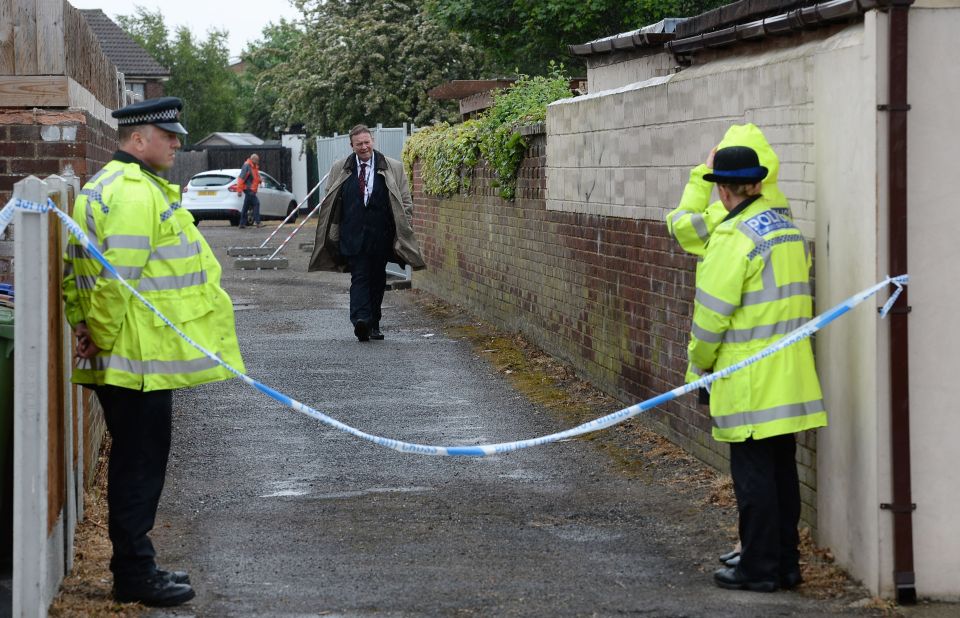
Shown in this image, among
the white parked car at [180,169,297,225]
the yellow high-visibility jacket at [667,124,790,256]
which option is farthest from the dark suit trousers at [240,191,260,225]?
the yellow high-visibility jacket at [667,124,790,256]

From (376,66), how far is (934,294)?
31928mm

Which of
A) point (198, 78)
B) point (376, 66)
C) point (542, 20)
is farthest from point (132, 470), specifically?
point (198, 78)

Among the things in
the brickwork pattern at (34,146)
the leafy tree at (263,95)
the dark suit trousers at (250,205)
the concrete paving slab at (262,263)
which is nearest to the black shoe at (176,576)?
the brickwork pattern at (34,146)

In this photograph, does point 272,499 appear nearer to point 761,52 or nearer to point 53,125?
point 53,125

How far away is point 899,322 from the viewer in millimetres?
5035

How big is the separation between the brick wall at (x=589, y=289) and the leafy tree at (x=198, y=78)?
2286 inches

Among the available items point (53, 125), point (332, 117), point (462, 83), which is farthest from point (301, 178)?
point (53, 125)

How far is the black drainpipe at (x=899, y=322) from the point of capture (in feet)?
16.3

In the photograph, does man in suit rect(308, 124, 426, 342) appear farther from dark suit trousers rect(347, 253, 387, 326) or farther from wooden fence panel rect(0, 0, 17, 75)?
wooden fence panel rect(0, 0, 17, 75)

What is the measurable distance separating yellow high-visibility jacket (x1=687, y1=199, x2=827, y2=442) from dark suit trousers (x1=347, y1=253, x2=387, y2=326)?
A: 770 cm

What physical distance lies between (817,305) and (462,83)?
14532 mm

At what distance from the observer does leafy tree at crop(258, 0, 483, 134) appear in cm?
3588

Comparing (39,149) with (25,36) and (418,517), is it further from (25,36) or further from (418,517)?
(418,517)

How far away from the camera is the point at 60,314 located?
539 centimetres
